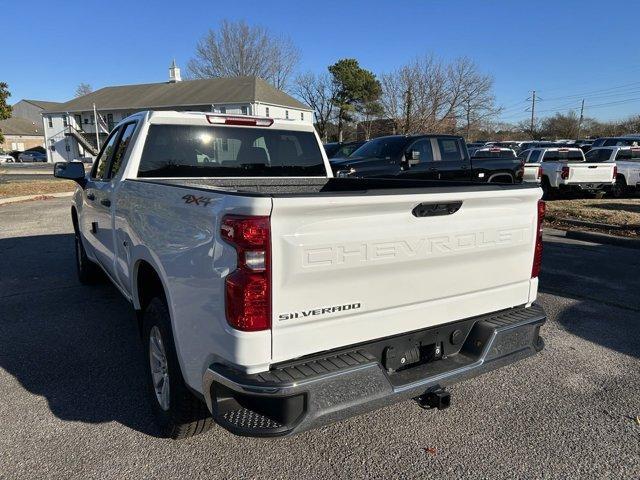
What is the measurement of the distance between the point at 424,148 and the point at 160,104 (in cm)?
4442

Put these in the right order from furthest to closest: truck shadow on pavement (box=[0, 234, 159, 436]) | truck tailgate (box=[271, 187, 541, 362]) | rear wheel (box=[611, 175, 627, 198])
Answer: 1. rear wheel (box=[611, 175, 627, 198])
2. truck shadow on pavement (box=[0, 234, 159, 436])
3. truck tailgate (box=[271, 187, 541, 362])

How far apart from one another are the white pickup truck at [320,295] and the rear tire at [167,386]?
0.04 feet

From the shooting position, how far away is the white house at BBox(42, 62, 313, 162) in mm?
47656

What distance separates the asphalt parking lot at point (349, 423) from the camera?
8.85 feet

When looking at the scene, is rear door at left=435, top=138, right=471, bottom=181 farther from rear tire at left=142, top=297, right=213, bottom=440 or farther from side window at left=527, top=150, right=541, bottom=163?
rear tire at left=142, top=297, right=213, bottom=440

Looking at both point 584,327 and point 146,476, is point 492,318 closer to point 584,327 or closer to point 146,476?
point 146,476

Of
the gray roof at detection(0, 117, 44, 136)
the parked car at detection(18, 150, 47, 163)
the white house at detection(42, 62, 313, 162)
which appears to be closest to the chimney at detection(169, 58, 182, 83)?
the white house at detection(42, 62, 313, 162)

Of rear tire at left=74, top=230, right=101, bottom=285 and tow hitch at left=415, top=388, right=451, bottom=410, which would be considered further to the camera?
rear tire at left=74, top=230, right=101, bottom=285

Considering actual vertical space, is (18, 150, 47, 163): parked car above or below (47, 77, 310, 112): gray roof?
below

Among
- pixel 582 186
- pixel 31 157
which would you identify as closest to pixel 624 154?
pixel 582 186

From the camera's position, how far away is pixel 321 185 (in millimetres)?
4668

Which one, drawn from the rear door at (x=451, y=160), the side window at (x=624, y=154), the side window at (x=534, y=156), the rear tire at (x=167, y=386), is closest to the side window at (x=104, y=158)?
the rear tire at (x=167, y=386)

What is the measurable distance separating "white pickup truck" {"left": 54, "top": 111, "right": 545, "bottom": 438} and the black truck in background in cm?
730

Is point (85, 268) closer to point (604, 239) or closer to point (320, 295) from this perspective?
point (320, 295)
